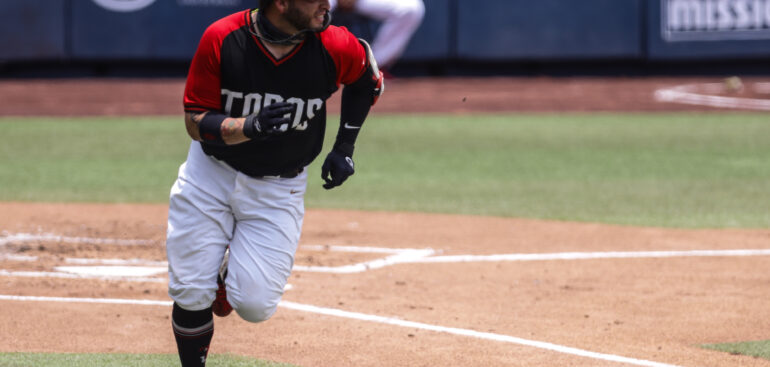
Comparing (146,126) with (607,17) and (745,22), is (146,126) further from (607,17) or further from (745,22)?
(745,22)

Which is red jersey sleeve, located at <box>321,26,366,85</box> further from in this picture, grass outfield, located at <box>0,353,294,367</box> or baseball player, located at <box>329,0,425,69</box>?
baseball player, located at <box>329,0,425,69</box>

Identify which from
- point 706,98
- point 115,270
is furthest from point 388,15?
point 706,98

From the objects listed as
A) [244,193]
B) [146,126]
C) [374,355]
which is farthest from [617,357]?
[146,126]

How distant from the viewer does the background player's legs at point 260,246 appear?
426 cm

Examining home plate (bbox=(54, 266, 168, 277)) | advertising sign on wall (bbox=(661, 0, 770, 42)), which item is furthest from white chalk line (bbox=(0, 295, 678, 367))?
advertising sign on wall (bbox=(661, 0, 770, 42))

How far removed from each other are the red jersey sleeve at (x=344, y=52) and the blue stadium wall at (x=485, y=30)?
57.6 ft

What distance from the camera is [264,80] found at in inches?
165

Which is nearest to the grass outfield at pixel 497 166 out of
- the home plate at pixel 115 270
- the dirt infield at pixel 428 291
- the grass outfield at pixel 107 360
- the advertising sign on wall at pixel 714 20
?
the dirt infield at pixel 428 291

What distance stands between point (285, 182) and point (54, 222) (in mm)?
4845

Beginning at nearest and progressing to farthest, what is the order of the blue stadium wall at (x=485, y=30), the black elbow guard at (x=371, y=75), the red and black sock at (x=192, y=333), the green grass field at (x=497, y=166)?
1. the red and black sock at (x=192, y=333)
2. the black elbow guard at (x=371, y=75)
3. the green grass field at (x=497, y=166)
4. the blue stadium wall at (x=485, y=30)

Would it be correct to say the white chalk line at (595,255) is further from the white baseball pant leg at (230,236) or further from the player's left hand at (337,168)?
the white baseball pant leg at (230,236)

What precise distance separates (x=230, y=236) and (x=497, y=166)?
8.56m

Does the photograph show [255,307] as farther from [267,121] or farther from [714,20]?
[714,20]

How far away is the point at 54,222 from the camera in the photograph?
8586 mm
